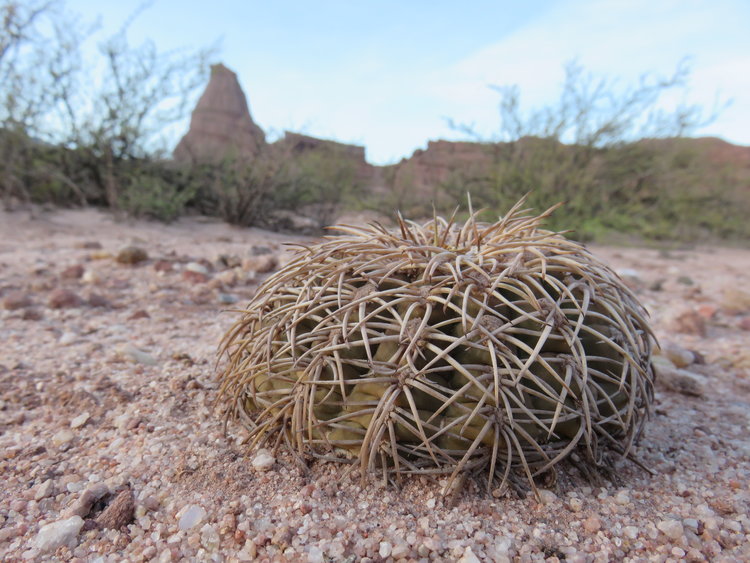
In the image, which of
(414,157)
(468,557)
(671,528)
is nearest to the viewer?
(468,557)

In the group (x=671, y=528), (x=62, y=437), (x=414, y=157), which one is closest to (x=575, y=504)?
(x=671, y=528)

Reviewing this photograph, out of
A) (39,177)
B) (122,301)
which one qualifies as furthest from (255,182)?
(122,301)

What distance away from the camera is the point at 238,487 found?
5.76 feet

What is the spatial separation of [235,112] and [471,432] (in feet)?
141

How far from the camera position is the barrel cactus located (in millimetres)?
1582

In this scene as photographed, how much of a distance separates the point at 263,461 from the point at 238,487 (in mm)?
130

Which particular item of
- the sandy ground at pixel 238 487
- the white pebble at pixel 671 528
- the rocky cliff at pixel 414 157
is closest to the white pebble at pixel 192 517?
the sandy ground at pixel 238 487

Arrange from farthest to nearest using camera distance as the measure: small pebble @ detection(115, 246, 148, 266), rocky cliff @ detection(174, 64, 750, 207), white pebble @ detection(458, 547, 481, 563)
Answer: rocky cliff @ detection(174, 64, 750, 207) < small pebble @ detection(115, 246, 148, 266) < white pebble @ detection(458, 547, 481, 563)

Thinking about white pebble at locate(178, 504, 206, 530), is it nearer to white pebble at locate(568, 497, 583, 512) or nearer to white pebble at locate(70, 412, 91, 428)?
white pebble at locate(70, 412, 91, 428)

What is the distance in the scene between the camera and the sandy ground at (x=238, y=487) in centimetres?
151

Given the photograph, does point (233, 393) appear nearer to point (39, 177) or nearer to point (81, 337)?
point (81, 337)

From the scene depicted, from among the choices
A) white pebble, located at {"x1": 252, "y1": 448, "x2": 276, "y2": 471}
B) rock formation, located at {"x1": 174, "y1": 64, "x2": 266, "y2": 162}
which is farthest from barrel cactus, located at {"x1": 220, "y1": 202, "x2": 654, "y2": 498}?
rock formation, located at {"x1": 174, "y1": 64, "x2": 266, "y2": 162}

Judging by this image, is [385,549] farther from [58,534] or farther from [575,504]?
[58,534]

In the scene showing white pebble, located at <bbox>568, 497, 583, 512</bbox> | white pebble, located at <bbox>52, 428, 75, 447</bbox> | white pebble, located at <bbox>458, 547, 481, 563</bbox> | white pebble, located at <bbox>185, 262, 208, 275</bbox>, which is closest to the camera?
white pebble, located at <bbox>458, 547, 481, 563</bbox>
